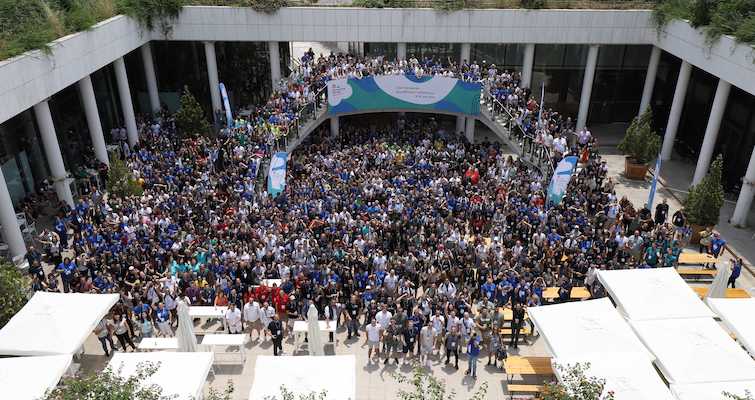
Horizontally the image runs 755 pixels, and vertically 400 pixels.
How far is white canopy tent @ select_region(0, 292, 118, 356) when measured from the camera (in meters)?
13.0

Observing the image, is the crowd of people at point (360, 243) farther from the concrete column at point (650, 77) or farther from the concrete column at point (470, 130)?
Answer: the concrete column at point (650, 77)

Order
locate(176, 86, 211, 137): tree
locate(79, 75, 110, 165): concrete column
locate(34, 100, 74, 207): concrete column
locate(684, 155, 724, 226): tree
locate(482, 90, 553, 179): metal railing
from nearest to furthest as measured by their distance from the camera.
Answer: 1. locate(684, 155, 724, 226): tree
2. locate(34, 100, 74, 207): concrete column
3. locate(79, 75, 110, 165): concrete column
4. locate(482, 90, 553, 179): metal railing
5. locate(176, 86, 211, 137): tree

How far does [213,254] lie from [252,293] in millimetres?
2017

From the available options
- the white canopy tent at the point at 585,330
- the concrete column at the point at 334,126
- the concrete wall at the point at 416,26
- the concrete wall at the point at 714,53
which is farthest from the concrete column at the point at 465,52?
the white canopy tent at the point at 585,330

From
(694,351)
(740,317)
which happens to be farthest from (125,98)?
(740,317)

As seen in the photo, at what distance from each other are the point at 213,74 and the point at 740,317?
995 inches

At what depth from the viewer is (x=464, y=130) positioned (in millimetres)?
29750

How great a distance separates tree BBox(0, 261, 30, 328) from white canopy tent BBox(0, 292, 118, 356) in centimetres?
80

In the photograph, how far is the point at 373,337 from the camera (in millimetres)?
14695

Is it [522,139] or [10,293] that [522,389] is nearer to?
[10,293]

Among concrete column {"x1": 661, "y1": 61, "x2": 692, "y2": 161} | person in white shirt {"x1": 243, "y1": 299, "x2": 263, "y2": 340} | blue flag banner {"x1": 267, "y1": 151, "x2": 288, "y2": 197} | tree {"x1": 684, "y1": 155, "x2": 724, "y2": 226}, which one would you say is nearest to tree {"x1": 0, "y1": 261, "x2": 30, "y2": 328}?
person in white shirt {"x1": 243, "y1": 299, "x2": 263, "y2": 340}

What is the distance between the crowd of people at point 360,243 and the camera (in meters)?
15.4

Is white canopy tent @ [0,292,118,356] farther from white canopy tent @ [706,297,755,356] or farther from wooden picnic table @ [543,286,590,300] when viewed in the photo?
white canopy tent @ [706,297,755,356]

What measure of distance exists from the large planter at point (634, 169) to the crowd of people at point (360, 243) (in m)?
2.32
